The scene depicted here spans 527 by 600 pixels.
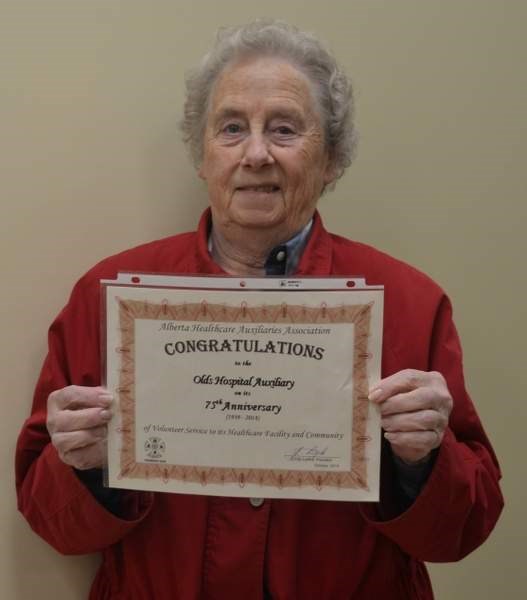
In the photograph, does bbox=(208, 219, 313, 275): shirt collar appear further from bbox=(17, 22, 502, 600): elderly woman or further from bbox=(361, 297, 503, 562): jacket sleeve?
bbox=(361, 297, 503, 562): jacket sleeve

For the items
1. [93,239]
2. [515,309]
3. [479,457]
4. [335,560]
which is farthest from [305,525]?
[515,309]

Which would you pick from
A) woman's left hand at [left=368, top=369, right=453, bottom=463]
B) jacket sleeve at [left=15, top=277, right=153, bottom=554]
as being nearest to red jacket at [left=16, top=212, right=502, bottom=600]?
jacket sleeve at [left=15, top=277, right=153, bottom=554]

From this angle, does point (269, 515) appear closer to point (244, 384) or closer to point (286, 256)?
point (244, 384)

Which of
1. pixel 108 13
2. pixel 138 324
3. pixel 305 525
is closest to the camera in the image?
pixel 138 324

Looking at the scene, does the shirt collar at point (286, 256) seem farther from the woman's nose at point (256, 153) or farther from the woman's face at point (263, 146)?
the woman's nose at point (256, 153)

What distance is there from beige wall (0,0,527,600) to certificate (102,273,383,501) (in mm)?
324

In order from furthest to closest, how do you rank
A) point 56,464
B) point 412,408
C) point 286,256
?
point 286,256 < point 56,464 < point 412,408

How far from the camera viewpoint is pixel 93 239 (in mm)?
1293

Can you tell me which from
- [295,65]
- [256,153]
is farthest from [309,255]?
[295,65]

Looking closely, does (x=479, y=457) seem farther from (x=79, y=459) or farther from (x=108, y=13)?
(x=108, y=13)

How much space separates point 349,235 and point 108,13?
581mm

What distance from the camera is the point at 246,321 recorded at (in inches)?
38.4

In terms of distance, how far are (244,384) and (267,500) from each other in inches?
8.9
